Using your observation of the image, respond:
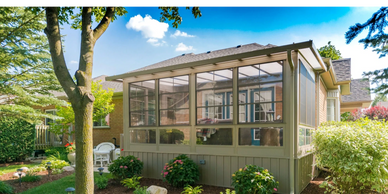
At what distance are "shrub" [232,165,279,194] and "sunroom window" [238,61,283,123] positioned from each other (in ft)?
3.93

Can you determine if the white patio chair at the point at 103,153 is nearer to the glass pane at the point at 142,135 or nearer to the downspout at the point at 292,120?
the glass pane at the point at 142,135

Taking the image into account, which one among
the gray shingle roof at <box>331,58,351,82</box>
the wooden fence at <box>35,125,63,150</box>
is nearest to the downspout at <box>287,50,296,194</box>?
the gray shingle roof at <box>331,58,351,82</box>

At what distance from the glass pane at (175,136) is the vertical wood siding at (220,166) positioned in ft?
1.12

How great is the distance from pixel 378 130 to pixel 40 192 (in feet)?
24.8

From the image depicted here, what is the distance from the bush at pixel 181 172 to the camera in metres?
6.19

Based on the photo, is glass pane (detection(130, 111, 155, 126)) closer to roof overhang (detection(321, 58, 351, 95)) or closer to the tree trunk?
the tree trunk

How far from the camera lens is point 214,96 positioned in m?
6.75

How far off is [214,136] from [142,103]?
8.41 feet

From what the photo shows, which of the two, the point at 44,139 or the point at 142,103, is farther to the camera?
the point at 44,139

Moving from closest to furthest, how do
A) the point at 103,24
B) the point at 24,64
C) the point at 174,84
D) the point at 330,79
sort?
the point at 103,24 < the point at 174,84 < the point at 24,64 < the point at 330,79

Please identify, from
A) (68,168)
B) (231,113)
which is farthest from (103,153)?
(231,113)

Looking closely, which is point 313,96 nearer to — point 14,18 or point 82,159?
point 82,159

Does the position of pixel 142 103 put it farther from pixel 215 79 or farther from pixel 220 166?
pixel 220 166

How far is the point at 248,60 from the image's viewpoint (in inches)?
247
